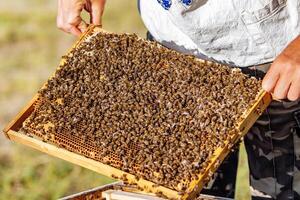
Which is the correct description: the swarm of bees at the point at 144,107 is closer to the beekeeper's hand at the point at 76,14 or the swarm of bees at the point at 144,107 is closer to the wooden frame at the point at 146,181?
the wooden frame at the point at 146,181

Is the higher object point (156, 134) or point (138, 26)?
point (156, 134)

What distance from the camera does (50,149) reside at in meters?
4.33

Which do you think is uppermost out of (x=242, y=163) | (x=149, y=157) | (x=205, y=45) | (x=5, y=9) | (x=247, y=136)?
(x=205, y=45)

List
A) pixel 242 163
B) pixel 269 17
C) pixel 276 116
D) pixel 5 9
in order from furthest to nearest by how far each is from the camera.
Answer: pixel 5 9
pixel 242 163
pixel 276 116
pixel 269 17

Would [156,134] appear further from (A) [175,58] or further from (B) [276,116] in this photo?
(B) [276,116]

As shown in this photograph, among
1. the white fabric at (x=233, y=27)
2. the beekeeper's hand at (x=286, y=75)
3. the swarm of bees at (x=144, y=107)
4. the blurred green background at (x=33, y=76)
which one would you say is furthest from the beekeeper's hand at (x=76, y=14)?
the blurred green background at (x=33, y=76)

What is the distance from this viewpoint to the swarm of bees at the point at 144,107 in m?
4.12

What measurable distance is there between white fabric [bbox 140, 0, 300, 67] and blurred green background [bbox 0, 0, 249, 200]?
2001 millimetres

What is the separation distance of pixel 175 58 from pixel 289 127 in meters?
0.81

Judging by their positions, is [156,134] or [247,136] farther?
[247,136]

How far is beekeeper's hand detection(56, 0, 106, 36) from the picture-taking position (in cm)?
504

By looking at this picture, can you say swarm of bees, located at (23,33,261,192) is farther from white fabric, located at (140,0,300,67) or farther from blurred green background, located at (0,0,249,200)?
blurred green background, located at (0,0,249,200)

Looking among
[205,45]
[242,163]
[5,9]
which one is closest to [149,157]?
[205,45]

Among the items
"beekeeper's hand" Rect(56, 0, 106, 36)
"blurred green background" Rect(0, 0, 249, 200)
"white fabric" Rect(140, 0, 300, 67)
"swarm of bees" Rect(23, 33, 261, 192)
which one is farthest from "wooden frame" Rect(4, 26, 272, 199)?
"blurred green background" Rect(0, 0, 249, 200)
